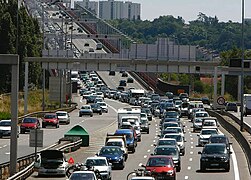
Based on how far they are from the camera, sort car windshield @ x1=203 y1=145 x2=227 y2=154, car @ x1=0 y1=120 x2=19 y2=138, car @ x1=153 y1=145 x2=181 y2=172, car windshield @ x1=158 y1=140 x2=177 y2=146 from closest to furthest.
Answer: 1. car @ x1=153 y1=145 x2=181 y2=172
2. car windshield @ x1=203 y1=145 x2=227 y2=154
3. car windshield @ x1=158 y1=140 x2=177 y2=146
4. car @ x1=0 y1=120 x2=19 y2=138

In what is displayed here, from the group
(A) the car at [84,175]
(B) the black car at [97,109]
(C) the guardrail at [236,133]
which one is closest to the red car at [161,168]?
(A) the car at [84,175]

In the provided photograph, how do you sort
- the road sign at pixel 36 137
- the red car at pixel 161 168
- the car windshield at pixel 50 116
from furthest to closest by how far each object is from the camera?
the car windshield at pixel 50 116 → the road sign at pixel 36 137 → the red car at pixel 161 168

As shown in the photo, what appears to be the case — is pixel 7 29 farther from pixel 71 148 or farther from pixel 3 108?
pixel 71 148

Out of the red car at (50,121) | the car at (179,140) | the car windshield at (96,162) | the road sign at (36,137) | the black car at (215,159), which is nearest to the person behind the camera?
the car windshield at (96,162)

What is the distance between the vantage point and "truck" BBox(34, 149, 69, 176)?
3888 centimetres

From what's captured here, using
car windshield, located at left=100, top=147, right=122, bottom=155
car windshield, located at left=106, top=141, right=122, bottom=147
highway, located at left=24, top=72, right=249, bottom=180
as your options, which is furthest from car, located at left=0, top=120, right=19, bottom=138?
car windshield, located at left=100, top=147, right=122, bottom=155

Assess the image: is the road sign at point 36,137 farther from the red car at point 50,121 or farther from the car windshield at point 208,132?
the red car at point 50,121

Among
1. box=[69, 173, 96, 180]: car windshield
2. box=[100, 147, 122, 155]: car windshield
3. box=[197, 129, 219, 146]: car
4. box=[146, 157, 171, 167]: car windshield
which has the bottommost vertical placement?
box=[197, 129, 219, 146]: car

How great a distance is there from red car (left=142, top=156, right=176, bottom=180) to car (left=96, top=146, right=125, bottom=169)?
5.23 m

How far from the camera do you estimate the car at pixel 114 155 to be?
42688 millimetres

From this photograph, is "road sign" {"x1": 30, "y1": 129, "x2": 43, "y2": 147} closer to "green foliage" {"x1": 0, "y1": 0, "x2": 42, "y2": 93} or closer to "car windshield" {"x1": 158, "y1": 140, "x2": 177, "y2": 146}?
"car windshield" {"x1": 158, "y1": 140, "x2": 177, "y2": 146}

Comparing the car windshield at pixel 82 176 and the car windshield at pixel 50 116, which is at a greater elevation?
the car windshield at pixel 82 176

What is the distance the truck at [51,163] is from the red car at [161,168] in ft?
13.6

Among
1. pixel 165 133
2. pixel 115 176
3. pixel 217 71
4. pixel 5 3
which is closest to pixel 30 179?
pixel 115 176
